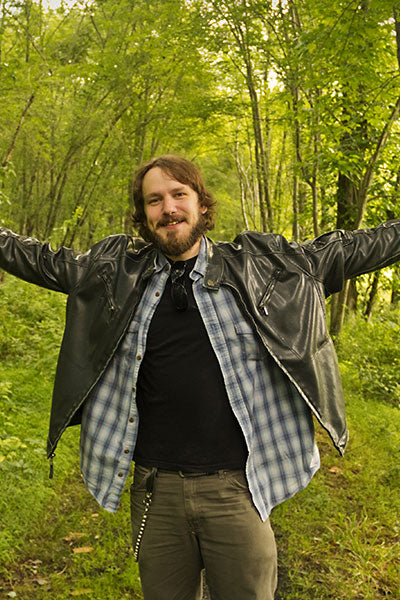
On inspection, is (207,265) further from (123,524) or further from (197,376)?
(123,524)

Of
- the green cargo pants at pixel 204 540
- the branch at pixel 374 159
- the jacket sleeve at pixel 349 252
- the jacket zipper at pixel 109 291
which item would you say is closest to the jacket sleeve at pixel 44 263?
the jacket zipper at pixel 109 291

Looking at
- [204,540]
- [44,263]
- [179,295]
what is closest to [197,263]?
[179,295]

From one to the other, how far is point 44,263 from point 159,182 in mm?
716

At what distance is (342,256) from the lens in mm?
2418

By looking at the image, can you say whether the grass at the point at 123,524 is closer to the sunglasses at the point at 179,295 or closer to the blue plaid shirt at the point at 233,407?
the blue plaid shirt at the point at 233,407

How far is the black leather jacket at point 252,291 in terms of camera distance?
229 cm

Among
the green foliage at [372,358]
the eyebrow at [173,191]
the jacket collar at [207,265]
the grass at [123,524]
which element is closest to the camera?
the jacket collar at [207,265]

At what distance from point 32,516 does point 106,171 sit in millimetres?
10023

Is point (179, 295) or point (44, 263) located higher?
point (44, 263)

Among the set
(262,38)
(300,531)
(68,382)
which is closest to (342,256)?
(68,382)

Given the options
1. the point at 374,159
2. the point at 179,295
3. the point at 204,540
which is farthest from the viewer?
the point at 374,159

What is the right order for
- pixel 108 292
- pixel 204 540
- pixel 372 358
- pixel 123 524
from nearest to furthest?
pixel 204 540
pixel 108 292
pixel 123 524
pixel 372 358

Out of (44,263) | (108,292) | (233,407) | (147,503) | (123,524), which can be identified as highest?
(44,263)

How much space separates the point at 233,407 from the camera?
87.4 inches
